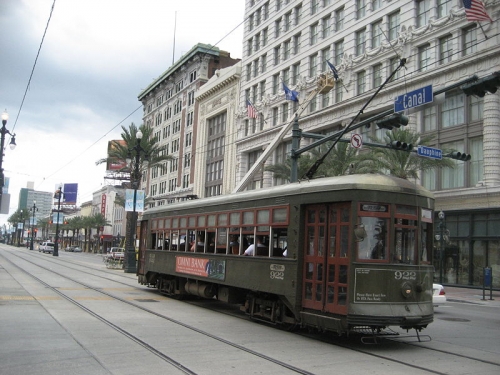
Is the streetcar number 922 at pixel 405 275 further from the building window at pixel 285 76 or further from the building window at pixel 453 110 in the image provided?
the building window at pixel 285 76

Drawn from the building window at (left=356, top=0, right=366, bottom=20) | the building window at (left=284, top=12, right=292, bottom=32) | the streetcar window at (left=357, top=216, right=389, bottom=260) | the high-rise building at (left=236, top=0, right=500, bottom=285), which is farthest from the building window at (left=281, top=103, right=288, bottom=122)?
the streetcar window at (left=357, top=216, right=389, bottom=260)

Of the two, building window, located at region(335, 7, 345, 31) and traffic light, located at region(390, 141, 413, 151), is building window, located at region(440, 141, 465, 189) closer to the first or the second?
building window, located at region(335, 7, 345, 31)

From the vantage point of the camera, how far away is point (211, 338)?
410 inches

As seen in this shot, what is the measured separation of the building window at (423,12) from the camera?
3491cm

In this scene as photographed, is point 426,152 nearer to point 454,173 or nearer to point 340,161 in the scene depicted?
point 340,161

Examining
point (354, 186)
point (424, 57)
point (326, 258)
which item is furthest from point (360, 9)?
point (326, 258)

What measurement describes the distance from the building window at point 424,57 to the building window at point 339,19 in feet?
29.9

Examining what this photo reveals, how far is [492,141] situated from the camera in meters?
30.0

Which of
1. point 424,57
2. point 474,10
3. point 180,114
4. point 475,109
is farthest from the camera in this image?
point 180,114

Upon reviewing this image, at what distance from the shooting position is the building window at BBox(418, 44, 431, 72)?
34531mm

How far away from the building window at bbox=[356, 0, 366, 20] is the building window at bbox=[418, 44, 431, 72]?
278 inches

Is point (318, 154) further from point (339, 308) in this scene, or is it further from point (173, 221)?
point (339, 308)

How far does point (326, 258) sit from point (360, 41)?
3328cm

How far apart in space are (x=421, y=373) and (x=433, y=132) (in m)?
28.4
